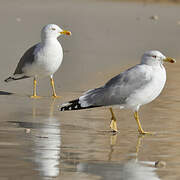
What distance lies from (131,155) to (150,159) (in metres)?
0.22

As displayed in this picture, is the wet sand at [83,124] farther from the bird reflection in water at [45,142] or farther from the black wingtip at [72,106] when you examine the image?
the black wingtip at [72,106]

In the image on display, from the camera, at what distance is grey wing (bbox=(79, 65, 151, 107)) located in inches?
307

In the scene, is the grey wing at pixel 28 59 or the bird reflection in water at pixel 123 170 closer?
the bird reflection in water at pixel 123 170

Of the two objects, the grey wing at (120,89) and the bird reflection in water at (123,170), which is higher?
the grey wing at (120,89)

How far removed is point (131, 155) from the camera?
6754 millimetres

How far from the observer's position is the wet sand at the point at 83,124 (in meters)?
6.14

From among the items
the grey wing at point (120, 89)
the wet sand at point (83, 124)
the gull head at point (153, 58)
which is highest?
the gull head at point (153, 58)

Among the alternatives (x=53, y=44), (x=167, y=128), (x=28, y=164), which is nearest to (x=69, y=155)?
(x=28, y=164)

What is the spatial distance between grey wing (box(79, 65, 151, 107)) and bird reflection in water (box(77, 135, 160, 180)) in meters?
1.41

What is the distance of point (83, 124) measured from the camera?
27.2 ft

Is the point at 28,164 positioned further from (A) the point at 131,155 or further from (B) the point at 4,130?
(B) the point at 4,130

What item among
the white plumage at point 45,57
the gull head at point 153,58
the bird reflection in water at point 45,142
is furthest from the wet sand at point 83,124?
the gull head at point 153,58

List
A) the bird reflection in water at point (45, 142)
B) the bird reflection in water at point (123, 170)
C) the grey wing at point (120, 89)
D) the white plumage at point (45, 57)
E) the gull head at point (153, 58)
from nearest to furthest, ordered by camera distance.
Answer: the bird reflection in water at point (123, 170), the bird reflection in water at point (45, 142), the grey wing at point (120, 89), the gull head at point (153, 58), the white plumage at point (45, 57)

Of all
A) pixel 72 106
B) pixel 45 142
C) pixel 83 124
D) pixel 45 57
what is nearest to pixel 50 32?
pixel 45 57
